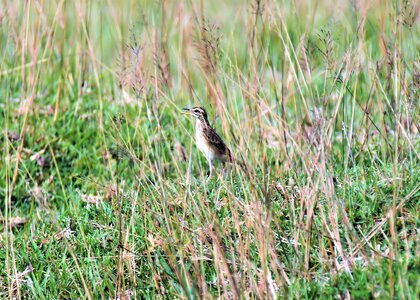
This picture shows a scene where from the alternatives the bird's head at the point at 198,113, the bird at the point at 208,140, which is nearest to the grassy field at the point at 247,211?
the bird at the point at 208,140

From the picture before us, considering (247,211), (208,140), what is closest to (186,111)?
(208,140)

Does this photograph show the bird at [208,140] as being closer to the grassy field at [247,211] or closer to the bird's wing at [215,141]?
the bird's wing at [215,141]

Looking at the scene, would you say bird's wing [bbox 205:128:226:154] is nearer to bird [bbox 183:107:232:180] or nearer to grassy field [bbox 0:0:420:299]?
bird [bbox 183:107:232:180]

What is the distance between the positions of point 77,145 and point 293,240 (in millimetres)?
3286

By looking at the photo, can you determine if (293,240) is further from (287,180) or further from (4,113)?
(4,113)

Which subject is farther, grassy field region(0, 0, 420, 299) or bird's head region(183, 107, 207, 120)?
bird's head region(183, 107, 207, 120)

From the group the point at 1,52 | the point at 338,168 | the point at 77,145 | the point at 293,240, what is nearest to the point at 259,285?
the point at 293,240

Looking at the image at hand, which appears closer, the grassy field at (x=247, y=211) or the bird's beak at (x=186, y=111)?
the grassy field at (x=247, y=211)

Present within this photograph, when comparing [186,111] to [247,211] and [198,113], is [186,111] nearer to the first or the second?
[198,113]

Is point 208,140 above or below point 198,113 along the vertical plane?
below

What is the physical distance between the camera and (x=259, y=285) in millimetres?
4945

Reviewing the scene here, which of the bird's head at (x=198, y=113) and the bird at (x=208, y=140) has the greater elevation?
the bird's head at (x=198, y=113)

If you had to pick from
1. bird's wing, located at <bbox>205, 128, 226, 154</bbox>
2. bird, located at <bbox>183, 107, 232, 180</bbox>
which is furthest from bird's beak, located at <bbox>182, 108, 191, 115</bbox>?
bird's wing, located at <bbox>205, 128, 226, 154</bbox>

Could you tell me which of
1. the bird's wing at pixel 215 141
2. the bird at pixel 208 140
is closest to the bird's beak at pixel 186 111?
the bird at pixel 208 140
